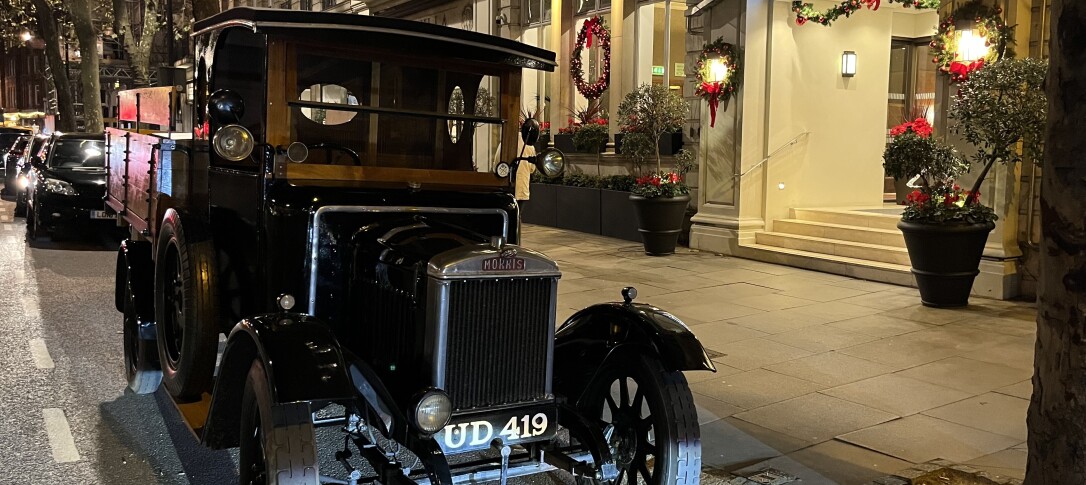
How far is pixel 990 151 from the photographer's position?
1041 centimetres

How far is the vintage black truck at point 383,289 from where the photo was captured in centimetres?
376

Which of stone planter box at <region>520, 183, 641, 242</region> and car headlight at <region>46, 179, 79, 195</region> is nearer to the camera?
car headlight at <region>46, 179, 79, 195</region>

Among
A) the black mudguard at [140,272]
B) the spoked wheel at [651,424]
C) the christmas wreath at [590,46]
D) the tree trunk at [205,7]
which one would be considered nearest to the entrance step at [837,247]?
the christmas wreath at [590,46]

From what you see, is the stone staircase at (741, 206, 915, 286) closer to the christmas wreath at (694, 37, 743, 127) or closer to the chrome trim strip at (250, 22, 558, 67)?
the christmas wreath at (694, 37, 743, 127)

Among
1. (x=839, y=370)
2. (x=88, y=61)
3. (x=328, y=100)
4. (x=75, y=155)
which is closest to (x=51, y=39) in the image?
(x=88, y=61)

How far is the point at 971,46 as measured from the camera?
33.7ft

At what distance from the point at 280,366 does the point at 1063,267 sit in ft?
10.2

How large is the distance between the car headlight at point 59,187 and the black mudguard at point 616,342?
11.4 m

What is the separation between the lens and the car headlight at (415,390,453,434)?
360 cm

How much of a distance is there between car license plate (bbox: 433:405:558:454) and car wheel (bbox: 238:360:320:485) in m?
0.53

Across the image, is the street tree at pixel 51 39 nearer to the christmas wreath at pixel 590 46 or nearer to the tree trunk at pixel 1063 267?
the christmas wreath at pixel 590 46

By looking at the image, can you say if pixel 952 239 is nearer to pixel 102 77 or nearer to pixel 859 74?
pixel 859 74

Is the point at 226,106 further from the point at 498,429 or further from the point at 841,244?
the point at 841,244

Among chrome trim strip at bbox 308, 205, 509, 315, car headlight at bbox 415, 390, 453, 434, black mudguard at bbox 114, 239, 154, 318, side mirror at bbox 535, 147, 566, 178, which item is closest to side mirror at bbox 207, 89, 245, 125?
chrome trim strip at bbox 308, 205, 509, 315
